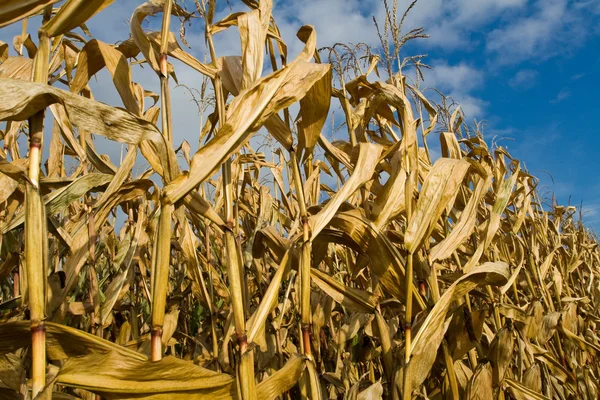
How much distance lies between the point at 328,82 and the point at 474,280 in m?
0.88

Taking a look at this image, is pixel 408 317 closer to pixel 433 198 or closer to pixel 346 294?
pixel 346 294

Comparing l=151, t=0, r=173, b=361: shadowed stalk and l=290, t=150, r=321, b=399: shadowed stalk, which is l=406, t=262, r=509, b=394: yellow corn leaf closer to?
l=290, t=150, r=321, b=399: shadowed stalk

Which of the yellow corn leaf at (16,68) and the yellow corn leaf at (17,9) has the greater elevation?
the yellow corn leaf at (16,68)

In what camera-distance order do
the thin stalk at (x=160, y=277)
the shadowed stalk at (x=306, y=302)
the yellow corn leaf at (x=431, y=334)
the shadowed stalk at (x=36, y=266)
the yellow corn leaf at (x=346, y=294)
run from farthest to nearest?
the yellow corn leaf at (x=346, y=294)
the yellow corn leaf at (x=431, y=334)
the shadowed stalk at (x=306, y=302)
the thin stalk at (x=160, y=277)
the shadowed stalk at (x=36, y=266)

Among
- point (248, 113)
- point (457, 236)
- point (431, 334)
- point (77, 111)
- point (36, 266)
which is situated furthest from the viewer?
point (457, 236)

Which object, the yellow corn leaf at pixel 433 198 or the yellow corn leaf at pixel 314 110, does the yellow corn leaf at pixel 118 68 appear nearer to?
the yellow corn leaf at pixel 314 110

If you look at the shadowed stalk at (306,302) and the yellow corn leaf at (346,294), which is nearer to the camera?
the shadowed stalk at (306,302)

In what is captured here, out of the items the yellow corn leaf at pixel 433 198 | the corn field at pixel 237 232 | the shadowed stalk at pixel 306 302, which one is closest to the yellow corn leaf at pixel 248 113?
the corn field at pixel 237 232

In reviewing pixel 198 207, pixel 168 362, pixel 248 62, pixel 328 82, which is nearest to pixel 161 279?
pixel 168 362

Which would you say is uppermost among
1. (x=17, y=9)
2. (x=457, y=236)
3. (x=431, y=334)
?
(x=17, y=9)

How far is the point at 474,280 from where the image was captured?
169 centimetres

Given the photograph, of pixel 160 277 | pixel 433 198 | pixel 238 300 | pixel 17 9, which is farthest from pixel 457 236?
pixel 17 9

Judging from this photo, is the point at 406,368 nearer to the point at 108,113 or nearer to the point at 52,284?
the point at 108,113

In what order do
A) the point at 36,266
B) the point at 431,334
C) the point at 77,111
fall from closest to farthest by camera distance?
1. the point at 36,266
2. the point at 77,111
3. the point at 431,334
